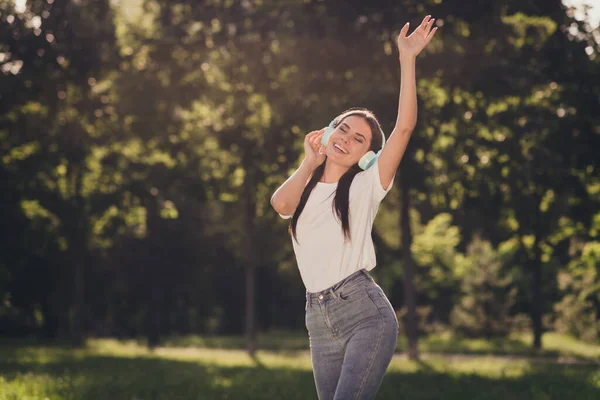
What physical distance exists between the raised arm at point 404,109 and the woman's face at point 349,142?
0.27 m

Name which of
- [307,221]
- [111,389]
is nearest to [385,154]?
[307,221]

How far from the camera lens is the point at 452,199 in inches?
806

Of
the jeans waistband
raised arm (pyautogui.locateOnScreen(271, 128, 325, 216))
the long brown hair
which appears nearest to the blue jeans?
the jeans waistband

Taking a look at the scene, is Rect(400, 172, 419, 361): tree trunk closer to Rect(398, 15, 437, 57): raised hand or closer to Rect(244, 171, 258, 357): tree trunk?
Rect(244, 171, 258, 357): tree trunk

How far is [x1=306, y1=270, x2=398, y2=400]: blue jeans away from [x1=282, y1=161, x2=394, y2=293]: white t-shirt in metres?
0.07

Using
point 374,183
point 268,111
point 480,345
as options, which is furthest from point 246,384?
point 480,345

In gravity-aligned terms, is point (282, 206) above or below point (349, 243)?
above

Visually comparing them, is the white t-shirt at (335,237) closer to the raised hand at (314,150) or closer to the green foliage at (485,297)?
the raised hand at (314,150)

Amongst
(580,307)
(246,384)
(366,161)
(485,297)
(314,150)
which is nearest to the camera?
(366,161)

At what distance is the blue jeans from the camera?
4.39 m

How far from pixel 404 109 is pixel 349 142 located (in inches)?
17.5

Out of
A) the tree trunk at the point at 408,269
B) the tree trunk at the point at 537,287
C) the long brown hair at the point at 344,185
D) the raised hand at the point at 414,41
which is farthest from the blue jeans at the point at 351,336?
the tree trunk at the point at 537,287

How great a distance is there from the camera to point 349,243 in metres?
4.55

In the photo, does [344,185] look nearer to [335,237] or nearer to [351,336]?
[335,237]
